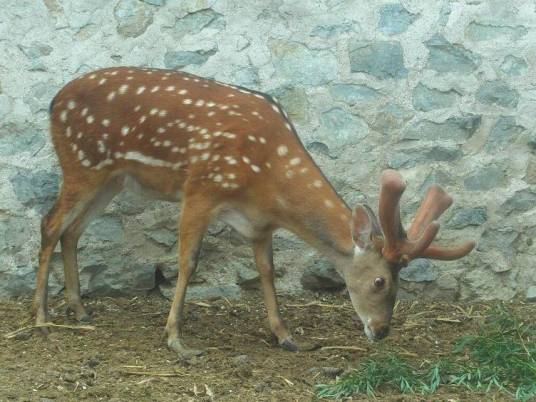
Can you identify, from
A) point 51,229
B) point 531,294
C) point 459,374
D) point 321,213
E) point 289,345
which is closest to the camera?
point 459,374

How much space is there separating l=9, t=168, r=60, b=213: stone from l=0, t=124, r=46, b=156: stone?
14 cm

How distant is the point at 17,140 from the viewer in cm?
662

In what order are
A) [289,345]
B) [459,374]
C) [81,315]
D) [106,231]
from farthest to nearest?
[106,231] → [81,315] → [289,345] → [459,374]

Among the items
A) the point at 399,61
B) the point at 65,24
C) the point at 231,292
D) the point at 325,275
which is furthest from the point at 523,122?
the point at 65,24

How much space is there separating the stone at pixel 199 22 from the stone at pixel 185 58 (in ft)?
0.42

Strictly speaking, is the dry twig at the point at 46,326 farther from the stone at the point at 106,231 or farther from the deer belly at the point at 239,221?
the deer belly at the point at 239,221

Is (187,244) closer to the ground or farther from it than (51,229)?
farther from it

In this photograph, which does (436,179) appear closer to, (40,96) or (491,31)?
(491,31)

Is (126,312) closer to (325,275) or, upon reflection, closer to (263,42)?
(325,275)

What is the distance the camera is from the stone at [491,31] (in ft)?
22.2

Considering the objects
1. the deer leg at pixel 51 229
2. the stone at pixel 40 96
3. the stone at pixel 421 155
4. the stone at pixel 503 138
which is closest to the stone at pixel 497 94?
the stone at pixel 503 138

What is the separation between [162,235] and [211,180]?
3.68ft

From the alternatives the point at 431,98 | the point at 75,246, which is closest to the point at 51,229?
the point at 75,246

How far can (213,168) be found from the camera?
18.9 feet
